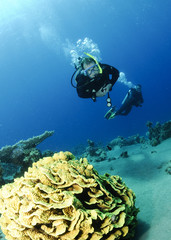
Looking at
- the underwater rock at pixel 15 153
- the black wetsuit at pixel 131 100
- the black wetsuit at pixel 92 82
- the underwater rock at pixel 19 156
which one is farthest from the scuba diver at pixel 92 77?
the black wetsuit at pixel 131 100

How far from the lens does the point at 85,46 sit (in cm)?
1636

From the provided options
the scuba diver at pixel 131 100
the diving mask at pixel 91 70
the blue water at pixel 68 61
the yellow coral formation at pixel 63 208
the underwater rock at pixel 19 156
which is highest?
the blue water at pixel 68 61

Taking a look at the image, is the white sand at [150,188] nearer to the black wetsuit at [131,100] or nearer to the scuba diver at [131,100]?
the scuba diver at [131,100]

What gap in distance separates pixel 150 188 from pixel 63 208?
3.59 meters

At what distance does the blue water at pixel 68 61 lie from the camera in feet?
173

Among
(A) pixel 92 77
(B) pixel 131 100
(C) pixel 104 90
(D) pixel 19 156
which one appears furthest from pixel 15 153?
(B) pixel 131 100

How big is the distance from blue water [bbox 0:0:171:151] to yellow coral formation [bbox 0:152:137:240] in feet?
118

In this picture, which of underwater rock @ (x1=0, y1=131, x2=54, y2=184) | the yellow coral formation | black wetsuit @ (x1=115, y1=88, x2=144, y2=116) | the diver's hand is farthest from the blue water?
the yellow coral formation

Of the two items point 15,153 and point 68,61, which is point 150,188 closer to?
point 15,153

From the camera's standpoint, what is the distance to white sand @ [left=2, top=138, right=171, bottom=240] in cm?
297

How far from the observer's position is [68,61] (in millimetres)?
111688

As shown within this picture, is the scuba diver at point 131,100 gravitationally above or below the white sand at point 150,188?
above

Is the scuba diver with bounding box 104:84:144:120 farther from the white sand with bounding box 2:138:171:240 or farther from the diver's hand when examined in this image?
the diver's hand

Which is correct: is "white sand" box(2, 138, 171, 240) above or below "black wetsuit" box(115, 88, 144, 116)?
below
